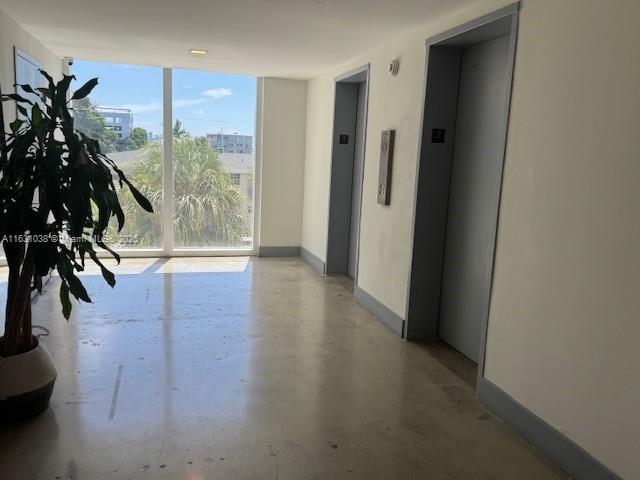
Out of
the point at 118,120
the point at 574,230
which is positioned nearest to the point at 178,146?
the point at 118,120

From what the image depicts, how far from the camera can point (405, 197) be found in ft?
13.0

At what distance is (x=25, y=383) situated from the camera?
97.8 inches

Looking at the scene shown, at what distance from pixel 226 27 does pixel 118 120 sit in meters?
2.84

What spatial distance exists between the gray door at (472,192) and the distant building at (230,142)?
361 cm

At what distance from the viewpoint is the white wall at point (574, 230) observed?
200 centimetres

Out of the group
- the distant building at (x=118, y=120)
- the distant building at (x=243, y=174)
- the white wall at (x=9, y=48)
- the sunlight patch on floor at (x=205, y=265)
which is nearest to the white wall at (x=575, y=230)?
the white wall at (x=9, y=48)

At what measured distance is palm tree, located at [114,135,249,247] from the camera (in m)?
6.39

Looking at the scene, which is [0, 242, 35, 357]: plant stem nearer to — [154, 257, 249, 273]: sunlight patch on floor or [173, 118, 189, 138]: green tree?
[154, 257, 249, 273]: sunlight patch on floor

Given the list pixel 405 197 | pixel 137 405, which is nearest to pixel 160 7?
pixel 405 197

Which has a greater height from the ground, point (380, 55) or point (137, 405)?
point (380, 55)

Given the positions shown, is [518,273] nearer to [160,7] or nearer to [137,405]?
[137,405]

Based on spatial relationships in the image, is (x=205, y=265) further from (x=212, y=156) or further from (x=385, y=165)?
(x=385, y=165)

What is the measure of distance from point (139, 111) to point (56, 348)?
3.65m

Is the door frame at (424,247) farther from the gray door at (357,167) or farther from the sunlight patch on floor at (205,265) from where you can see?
the sunlight patch on floor at (205,265)
